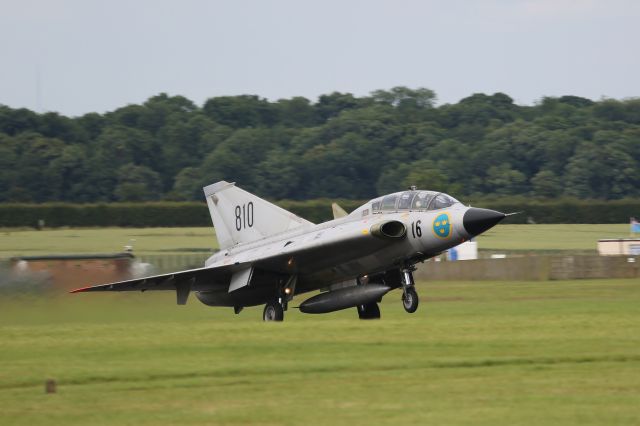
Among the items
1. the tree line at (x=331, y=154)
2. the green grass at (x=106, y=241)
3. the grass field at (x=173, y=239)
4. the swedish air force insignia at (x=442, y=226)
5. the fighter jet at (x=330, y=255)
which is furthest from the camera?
the tree line at (x=331, y=154)

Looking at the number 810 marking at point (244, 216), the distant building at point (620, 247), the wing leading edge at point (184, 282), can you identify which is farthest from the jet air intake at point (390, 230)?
the distant building at point (620, 247)

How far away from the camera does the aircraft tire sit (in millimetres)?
21031

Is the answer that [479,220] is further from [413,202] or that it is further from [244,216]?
[244,216]

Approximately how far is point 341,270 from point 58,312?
17.3 feet

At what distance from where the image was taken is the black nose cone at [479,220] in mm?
19078

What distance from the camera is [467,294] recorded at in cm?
3034

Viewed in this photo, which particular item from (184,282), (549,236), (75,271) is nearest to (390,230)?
(184,282)

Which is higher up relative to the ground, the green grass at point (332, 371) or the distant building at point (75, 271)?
the distant building at point (75, 271)

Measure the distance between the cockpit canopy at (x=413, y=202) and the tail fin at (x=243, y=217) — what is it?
2.10 meters

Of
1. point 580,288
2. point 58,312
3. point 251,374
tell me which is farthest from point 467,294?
point 251,374

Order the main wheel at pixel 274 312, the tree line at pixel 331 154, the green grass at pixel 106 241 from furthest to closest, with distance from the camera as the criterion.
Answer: the tree line at pixel 331 154 < the green grass at pixel 106 241 < the main wheel at pixel 274 312

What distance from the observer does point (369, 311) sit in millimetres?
21125

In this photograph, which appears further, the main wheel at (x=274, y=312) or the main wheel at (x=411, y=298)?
the main wheel at (x=274, y=312)

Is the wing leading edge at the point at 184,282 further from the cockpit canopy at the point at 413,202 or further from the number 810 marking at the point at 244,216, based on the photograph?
the cockpit canopy at the point at 413,202
